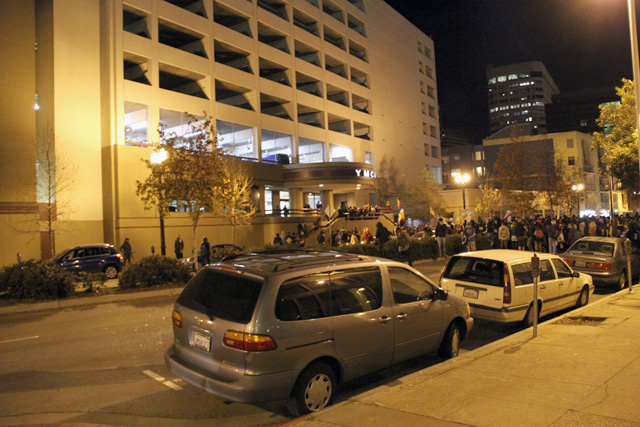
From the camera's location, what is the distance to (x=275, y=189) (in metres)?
38.3

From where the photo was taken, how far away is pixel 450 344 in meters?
6.71

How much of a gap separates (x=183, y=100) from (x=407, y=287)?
85.5 ft

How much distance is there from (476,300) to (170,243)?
71.2 feet

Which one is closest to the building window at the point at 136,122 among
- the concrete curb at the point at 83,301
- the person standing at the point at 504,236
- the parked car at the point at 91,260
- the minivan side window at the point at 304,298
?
the parked car at the point at 91,260

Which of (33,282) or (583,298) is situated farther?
(33,282)

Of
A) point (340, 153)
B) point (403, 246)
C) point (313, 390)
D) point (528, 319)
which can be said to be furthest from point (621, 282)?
point (340, 153)

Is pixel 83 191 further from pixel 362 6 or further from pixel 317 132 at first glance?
pixel 362 6

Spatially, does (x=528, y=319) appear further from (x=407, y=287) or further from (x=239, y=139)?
(x=239, y=139)

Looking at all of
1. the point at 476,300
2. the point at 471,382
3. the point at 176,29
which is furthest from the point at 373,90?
the point at 471,382

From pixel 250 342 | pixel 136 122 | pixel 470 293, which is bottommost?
pixel 470 293

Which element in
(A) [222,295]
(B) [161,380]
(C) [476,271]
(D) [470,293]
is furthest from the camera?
(C) [476,271]

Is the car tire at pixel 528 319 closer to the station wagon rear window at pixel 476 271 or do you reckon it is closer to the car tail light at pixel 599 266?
the station wagon rear window at pixel 476 271

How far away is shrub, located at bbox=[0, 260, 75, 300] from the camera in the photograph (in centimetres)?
1245

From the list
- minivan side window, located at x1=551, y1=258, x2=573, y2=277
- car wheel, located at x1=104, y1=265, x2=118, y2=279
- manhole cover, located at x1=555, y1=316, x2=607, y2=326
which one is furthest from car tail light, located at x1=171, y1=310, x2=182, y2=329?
car wheel, located at x1=104, y1=265, x2=118, y2=279
